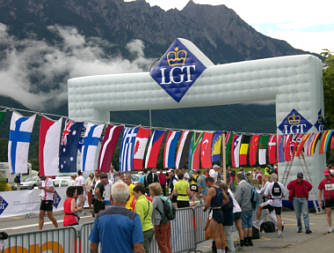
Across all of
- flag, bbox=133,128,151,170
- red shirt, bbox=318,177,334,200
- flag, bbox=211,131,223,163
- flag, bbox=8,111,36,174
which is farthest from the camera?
flag, bbox=211,131,223,163

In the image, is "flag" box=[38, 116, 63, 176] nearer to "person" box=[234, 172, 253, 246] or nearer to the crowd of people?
the crowd of people

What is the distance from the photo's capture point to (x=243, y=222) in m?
12.1

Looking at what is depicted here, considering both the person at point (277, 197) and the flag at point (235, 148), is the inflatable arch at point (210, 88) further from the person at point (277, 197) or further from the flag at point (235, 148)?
the person at point (277, 197)

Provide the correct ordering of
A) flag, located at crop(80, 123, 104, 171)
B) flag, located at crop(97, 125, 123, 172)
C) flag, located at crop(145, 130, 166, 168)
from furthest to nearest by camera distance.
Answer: flag, located at crop(145, 130, 166, 168)
flag, located at crop(97, 125, 123, 172)
flag, located at crop(80, 123, 104, 171)

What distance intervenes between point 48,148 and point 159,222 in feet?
14.4

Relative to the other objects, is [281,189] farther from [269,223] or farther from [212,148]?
[212,148]

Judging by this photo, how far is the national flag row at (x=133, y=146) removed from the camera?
462 inches

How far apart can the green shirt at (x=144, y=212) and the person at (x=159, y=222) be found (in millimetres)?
545

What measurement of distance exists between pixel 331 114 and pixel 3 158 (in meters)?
93.3

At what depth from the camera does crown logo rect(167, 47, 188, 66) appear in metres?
22.1

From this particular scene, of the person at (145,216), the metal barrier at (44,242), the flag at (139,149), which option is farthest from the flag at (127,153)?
the metal barrier at (44,242)

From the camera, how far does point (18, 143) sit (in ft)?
37.8

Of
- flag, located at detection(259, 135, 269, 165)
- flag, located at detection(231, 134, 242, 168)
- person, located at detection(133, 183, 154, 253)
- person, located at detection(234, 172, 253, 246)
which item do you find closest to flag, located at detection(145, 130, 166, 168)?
person, located at detection(234, 172, 253, 246)

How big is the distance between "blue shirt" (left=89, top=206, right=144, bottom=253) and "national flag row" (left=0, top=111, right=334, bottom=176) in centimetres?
650
